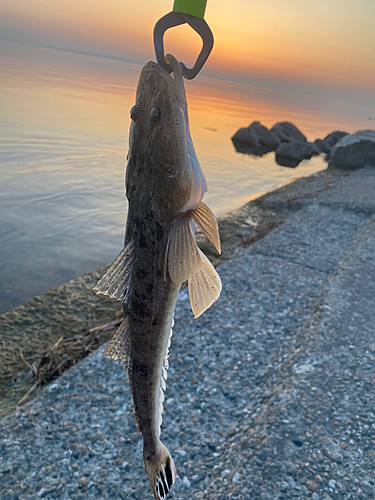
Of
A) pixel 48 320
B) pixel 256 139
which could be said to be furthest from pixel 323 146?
pixel 48 320

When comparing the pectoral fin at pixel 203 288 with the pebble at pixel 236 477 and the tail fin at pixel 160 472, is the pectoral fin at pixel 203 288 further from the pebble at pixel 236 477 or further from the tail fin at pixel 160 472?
the pebble at pixel 236 477

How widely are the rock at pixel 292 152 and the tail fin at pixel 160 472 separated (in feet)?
72.4

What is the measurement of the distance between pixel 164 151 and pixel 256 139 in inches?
957

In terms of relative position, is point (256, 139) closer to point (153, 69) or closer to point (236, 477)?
point (236, 477)

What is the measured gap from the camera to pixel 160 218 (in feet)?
6.97

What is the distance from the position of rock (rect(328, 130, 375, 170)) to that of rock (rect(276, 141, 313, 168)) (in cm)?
313

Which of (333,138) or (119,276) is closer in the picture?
(119,276)

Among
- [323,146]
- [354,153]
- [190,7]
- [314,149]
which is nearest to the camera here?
[190,7]

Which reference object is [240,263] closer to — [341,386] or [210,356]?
[210,356]

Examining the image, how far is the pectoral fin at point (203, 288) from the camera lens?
7.19 feet

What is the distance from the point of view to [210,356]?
5586 mm

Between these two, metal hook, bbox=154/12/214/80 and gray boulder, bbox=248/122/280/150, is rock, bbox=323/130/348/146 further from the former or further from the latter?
metal hook, bbox=154/12/214/80

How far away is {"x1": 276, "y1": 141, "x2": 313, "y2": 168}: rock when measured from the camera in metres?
23.5

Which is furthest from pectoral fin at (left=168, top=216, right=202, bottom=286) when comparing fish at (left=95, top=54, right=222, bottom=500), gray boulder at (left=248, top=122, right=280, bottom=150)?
gray boulder at (left=248, top=122, right=280, bottom=150)
